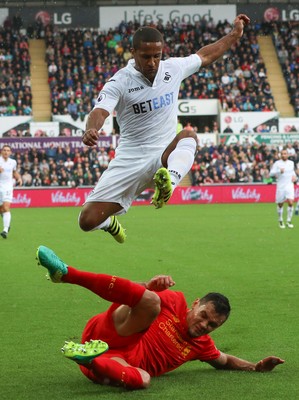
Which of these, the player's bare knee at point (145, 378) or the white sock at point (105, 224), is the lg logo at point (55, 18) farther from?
the player's bare knee at point (145, 378)

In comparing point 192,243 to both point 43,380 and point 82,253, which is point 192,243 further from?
point 43,380

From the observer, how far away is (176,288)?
1260 cm

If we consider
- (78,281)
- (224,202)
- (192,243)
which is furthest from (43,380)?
(224,202)

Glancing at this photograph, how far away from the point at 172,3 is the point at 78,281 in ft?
147

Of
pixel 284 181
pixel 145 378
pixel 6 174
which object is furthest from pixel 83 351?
pixel 284 181

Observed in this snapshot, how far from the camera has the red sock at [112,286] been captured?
270 inches

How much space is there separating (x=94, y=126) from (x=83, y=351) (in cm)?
240

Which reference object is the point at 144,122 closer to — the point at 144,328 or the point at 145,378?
the point at 144,328

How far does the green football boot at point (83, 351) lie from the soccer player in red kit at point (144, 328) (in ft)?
0.26

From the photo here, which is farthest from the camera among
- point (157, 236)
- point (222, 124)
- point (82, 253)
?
point (222, 124)

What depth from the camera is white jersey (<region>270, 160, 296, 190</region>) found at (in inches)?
1021

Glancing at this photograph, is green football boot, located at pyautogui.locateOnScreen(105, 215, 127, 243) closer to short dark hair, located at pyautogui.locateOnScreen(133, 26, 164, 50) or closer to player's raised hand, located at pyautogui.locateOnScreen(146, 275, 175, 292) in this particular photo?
short dark hair, located at pyautogui.locateOnScreen(133, 26, 164, 50)

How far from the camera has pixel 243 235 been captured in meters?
22.1

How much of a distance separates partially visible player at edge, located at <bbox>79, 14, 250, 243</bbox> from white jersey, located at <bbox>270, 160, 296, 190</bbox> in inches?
661
